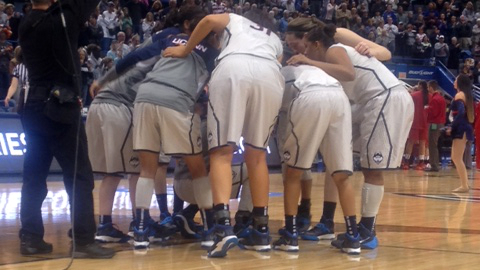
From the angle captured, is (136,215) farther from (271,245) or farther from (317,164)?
(317,164)

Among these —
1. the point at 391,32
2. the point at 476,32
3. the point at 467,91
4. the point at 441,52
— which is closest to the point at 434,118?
the point at 467,91

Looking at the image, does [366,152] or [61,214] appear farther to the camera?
[61,214]

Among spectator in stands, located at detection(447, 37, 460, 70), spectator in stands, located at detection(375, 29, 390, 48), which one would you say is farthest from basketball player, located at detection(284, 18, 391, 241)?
spectator in stands, located at detection(447, 37, 460, 70)

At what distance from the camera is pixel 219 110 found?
5898 mm

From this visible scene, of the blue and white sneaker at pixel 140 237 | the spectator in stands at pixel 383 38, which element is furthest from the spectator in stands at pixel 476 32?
the blue and white sneaker at pixel 140 237

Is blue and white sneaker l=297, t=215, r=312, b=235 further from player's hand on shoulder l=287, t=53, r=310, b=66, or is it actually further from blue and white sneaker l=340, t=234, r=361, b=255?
player's hand on shoulder l=287, t=53, r=310, b=66

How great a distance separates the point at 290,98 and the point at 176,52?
92 centimetres

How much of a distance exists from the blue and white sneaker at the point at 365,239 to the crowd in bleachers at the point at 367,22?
34.0ft

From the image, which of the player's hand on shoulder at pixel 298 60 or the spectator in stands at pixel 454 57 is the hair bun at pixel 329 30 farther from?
the spectator in stands at pixel 454 57

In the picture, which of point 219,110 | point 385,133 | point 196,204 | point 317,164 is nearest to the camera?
point 219,110

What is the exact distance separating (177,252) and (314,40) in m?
1.88

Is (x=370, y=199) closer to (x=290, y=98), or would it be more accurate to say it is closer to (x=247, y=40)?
(x=290, y=98)

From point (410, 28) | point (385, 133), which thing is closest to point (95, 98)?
point (385, 133)

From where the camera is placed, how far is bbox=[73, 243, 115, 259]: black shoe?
5.61m
